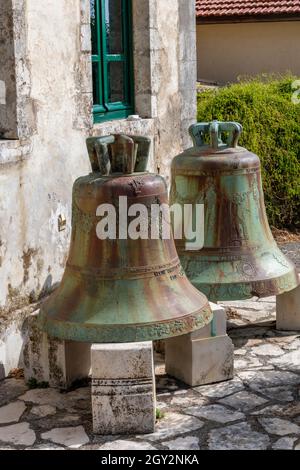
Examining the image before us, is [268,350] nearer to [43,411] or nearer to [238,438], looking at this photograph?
[238,438]

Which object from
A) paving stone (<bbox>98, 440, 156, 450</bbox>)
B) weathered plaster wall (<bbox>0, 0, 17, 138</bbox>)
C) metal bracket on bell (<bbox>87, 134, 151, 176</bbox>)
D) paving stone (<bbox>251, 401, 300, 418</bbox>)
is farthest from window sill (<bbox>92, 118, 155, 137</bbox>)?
paving stone (<bbox>98, 440, 156, 450</bbox>)

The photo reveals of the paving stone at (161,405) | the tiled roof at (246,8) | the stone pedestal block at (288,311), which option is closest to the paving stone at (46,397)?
the paving stone at (161,405)

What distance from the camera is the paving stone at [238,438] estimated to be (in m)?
4.42

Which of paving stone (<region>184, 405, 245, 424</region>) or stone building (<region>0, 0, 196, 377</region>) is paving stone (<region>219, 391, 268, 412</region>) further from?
stone building (<region>0, 0, 196, 377</region>)

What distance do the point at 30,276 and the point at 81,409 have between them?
46.3 inches

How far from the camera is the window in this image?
6.81m

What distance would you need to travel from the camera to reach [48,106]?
589 cm

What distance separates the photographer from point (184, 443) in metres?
4.48

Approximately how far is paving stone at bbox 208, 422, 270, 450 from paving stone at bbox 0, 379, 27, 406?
1.34 m

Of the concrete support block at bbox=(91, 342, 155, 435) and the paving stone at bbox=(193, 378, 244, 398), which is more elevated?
the concrete support block at bbox=(91, 342, 155, 435)

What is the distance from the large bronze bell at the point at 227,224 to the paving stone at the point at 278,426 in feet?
3.93

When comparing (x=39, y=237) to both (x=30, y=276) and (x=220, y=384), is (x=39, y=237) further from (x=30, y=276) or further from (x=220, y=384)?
(x=220, y=384)
